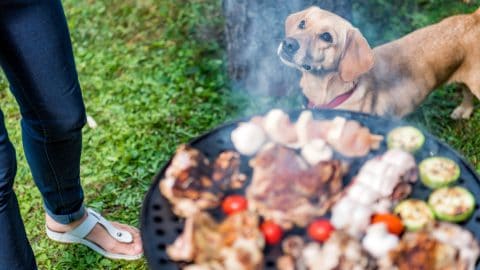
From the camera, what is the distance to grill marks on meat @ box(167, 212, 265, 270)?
2.03 metres

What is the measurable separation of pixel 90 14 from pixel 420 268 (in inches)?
198

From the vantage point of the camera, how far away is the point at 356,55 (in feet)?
11.9

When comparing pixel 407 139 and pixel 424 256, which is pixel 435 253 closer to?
pixel 424 256

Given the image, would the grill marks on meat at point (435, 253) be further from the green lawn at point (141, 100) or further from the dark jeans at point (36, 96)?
the green lawn at point (141, 100)

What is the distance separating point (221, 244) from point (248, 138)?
0.51 meters

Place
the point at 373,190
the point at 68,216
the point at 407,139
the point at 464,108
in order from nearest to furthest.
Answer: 1. the point at 373,190
2. the point at 407,139
3. the point at 68,216
4. the point at 464,108

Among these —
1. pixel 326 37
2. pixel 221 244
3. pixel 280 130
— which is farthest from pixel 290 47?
pixel 221 244

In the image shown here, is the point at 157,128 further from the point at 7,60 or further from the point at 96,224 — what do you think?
the point at 7,60

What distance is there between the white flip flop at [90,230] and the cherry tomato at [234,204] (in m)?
1.68

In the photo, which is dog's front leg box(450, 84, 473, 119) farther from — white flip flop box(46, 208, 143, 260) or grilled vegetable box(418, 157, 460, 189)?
white flip flop box(46, 208, 143, 260)

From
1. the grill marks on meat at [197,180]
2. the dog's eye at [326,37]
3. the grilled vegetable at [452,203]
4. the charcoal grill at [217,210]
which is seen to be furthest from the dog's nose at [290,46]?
the grilled vegetable at [452,203]

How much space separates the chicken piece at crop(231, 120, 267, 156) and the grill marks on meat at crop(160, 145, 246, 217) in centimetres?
5

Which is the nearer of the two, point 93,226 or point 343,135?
point 343,135

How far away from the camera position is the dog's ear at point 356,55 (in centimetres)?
362
